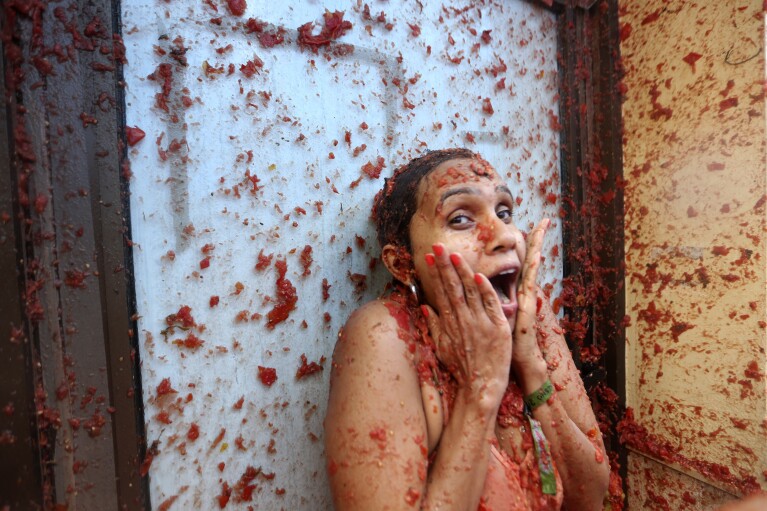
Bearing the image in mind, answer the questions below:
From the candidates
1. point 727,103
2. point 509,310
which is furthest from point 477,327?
point 727,103

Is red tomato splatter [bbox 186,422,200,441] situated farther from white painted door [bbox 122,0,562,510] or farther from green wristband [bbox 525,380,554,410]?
green wristband [bbox 525,380,554,410]

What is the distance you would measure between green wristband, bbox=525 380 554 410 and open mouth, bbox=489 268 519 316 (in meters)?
0.25

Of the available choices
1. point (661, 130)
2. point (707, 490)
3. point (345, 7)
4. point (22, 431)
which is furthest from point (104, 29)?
point (707, 490)

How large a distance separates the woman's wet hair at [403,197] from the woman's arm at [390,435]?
→ 290mm

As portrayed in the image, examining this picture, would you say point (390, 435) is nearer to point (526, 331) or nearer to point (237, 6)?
point (526, 331)

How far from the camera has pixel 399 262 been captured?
1218mm

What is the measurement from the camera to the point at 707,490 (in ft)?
5.37

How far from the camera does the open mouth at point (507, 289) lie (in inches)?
44.6

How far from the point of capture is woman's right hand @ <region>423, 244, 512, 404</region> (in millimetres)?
1047

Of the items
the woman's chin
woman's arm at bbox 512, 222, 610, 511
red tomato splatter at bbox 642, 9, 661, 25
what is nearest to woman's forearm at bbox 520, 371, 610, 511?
woman's arm at bbox 512, 222, 610, 511

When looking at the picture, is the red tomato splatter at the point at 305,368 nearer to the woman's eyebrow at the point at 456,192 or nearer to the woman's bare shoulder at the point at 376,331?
the woman's bare shoulder at the point at 376,331

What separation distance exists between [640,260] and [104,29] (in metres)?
2.12

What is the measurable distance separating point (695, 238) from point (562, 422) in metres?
1.06

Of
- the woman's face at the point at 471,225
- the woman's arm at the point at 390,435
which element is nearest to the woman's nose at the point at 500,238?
the woman's face at the point at 471,225
